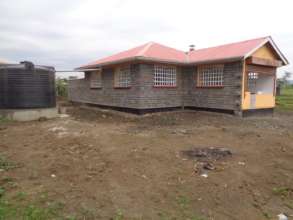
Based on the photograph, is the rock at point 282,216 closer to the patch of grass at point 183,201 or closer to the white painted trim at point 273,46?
the patch of grass at point 183,201

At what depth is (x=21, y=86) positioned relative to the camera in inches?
330

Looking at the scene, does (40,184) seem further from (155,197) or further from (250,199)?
(250,199)

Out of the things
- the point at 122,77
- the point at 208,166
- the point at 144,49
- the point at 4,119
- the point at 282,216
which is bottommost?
the point at 282,216

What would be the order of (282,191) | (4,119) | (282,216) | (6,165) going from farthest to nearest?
1. (4,119)
2. (6,165)
3. (282,191)
4. (282,216)

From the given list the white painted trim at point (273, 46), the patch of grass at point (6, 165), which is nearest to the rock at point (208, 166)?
the patch of grass at point (6, 165)

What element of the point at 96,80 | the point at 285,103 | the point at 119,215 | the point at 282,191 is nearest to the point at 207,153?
the point at 282,191

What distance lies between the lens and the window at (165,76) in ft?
34.7

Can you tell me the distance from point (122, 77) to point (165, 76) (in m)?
2.21

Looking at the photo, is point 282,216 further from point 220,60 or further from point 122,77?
point 122,77

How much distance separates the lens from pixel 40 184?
311 cm

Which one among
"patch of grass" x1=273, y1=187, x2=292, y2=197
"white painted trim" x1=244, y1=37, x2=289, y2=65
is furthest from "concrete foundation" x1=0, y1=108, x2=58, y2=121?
"white painted trim" x1=244, y1=37, x2=289, y2=65

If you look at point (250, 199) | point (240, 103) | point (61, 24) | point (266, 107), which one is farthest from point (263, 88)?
point (61, 24)

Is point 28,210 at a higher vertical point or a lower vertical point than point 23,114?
lower

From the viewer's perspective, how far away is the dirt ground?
2.67 meters
